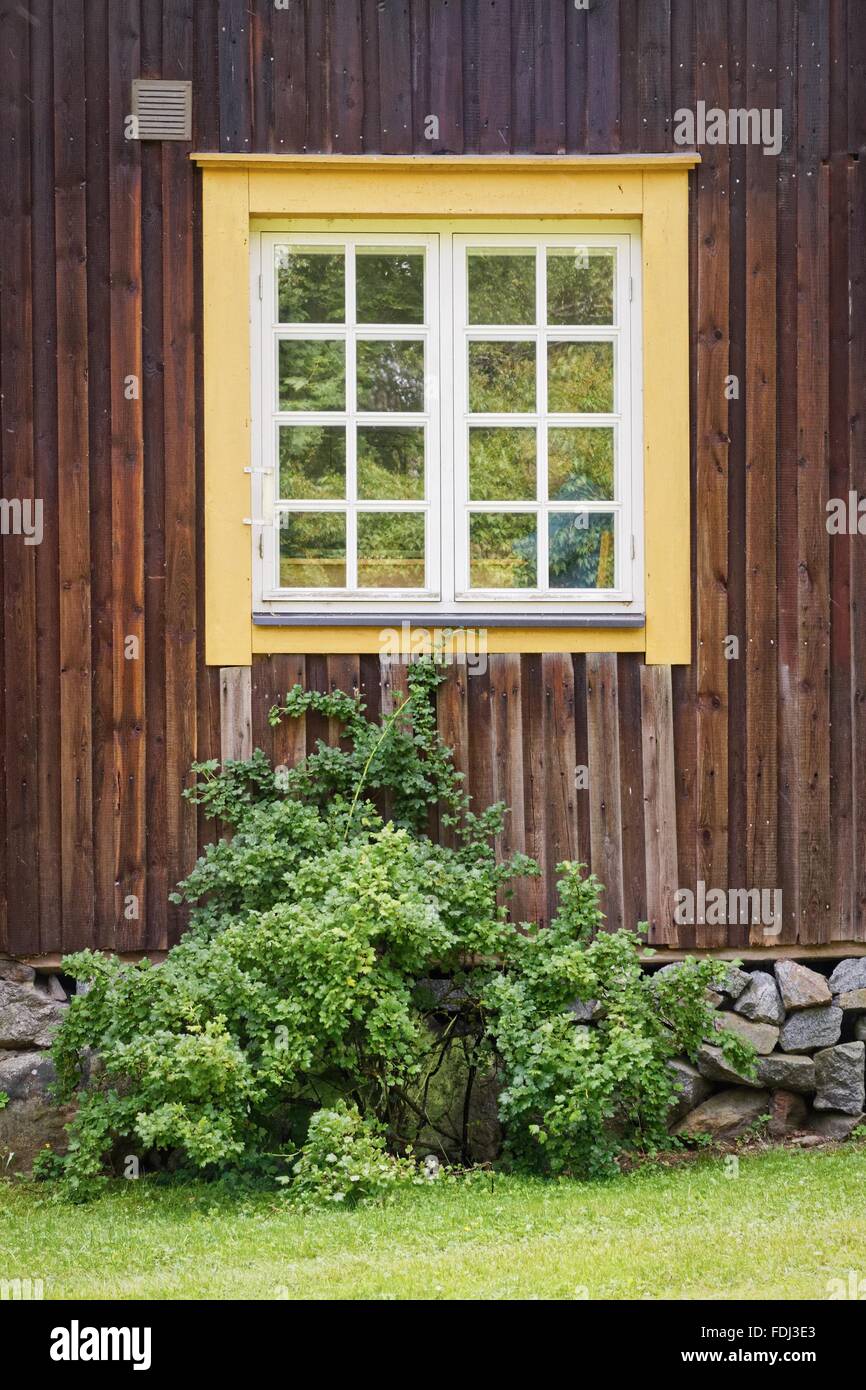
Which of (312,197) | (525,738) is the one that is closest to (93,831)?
(525,738)

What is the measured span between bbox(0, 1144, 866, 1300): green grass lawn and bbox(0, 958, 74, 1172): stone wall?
0.33 m

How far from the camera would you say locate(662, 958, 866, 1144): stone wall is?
19.7 feet

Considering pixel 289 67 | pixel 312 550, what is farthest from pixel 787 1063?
pixel 289 67

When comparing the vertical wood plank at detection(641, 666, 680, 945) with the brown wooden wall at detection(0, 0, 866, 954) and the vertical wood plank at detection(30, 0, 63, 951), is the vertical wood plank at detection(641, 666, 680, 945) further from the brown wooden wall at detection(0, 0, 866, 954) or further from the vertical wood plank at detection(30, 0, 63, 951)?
the vertical wood plank at detection(30, 0, 63, 951)

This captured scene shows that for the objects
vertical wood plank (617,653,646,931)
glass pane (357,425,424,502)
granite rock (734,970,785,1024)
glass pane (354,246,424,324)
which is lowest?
granite rock (734,970,785,1024)

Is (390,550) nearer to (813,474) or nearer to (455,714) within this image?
(455,714)

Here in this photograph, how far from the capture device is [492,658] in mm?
6109

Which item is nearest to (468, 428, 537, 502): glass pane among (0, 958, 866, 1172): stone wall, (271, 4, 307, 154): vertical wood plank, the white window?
the white window

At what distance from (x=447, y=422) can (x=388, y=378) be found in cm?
36

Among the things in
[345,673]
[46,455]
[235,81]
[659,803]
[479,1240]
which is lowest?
[479,1240]

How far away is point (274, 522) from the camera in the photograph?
6129 millimetres

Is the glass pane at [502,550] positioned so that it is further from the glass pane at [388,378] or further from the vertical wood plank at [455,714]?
the glass pane at [388,378]

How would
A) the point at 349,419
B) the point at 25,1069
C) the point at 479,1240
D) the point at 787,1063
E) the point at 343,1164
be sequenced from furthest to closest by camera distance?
1. the point at 349,419
2. the point at 787,1063
3. the point at 25,1069
4. the point at 343,1164
5. the point at 479,1240

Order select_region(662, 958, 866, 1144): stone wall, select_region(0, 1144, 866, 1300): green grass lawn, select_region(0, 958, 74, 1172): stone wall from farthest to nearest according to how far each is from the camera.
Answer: select_region(662, 958, 866, 1144): stone wall, select_region(0, 958, 74, 1172): stone wall, select_region(0, 1144, 866, 1300): green grass lawn
